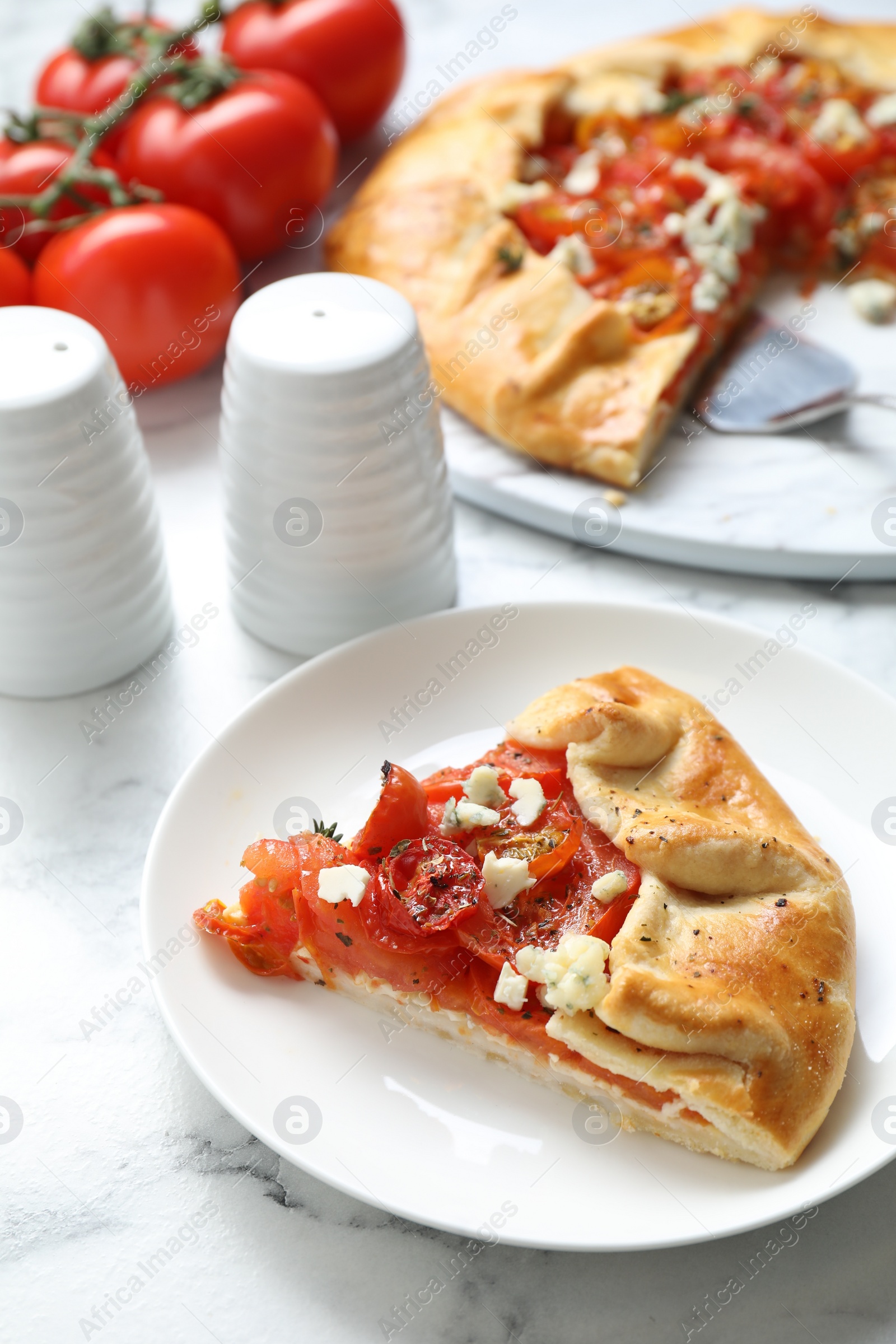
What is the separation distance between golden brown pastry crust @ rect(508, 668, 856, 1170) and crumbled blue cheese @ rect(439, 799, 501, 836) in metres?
0.21

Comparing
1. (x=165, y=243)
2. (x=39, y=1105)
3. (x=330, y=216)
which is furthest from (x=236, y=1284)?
(x=330, y=216)

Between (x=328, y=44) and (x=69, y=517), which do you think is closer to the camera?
(x=69, y=517)

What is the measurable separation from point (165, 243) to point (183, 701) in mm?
1563

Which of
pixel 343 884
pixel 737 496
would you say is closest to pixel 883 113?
pixel 737 496

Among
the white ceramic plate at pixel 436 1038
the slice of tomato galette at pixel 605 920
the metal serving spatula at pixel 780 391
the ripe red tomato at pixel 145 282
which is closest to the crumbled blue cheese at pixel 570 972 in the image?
the slice of tomato galette at pixel 605 920

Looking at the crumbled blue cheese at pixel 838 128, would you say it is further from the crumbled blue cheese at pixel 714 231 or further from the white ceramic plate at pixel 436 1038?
the white ceramic plate at pixel 436 1038

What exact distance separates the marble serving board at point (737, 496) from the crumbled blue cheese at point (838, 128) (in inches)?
52.2

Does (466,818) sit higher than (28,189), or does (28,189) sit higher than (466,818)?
(28,189)

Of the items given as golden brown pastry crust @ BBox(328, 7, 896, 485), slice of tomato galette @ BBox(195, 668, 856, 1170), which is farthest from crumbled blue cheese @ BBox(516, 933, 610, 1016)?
golden brown pastry crust @ BBox(328, 7, 896, 485)

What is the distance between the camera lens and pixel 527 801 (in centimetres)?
282

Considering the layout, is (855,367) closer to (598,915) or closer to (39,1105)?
(598,915)

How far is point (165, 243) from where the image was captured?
4094 millimetres

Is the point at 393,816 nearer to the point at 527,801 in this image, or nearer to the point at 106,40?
the point at 527,801

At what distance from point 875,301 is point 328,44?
231 cm
